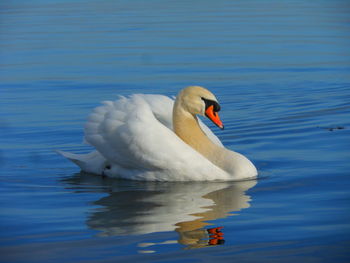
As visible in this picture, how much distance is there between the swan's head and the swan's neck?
3.8 inches

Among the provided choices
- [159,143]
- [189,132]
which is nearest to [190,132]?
[189,132]

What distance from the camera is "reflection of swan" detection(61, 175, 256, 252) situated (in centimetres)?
732

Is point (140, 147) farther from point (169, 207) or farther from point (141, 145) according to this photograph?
point (169, 207)

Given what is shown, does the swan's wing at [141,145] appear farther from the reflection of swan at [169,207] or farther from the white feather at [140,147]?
the reflection of swan at [169,207]

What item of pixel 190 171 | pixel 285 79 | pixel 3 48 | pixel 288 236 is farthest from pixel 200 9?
pixel 288 236

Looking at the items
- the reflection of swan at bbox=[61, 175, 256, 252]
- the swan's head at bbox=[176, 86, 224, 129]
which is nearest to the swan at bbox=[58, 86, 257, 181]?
the swan's head at bbox=[176, 86, 224, 129]

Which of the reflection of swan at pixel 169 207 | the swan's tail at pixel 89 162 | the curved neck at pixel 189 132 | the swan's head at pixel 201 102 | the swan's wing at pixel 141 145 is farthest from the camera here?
the swan's tail at pixel 89 162

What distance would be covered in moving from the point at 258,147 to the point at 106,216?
3.40 metres

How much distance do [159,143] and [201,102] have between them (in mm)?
704

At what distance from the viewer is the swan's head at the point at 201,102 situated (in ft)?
31.3

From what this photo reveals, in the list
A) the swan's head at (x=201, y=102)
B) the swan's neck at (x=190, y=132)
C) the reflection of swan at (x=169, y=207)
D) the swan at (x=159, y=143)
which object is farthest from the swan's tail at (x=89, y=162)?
the swan's head at (x=201, y=102)

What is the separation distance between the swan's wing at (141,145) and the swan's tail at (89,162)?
21cm

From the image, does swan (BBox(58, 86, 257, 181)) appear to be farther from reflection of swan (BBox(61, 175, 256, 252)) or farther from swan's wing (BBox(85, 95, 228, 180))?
reflection of swan (BBox(61, 175, 256, 252))

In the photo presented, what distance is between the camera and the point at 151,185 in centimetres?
925
